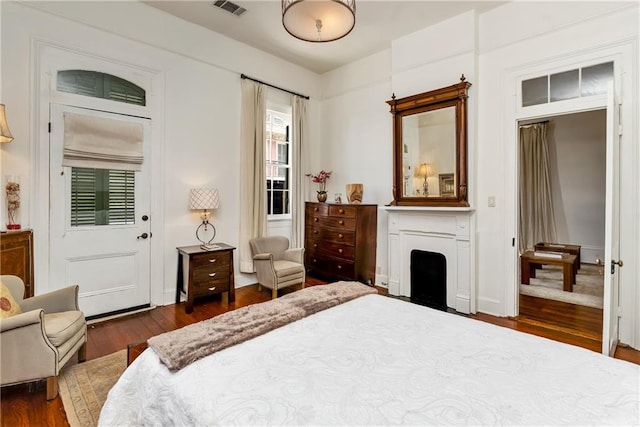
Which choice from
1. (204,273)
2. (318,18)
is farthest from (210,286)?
(318,18)

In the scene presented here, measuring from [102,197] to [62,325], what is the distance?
1629 mm

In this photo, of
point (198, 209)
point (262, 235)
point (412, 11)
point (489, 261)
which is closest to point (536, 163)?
point (489, 261)

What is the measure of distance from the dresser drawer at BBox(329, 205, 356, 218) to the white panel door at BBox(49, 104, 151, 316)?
2.48 metres

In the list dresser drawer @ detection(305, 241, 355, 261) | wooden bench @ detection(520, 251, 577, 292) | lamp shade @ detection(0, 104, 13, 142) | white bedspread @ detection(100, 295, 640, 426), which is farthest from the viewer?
dresser drawer @ detection(305, 241, 355, 261)

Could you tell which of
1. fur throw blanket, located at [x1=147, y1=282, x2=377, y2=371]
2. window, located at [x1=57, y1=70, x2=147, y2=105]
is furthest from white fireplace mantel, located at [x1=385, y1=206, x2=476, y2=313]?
window, located at [x1=57, y1=70, x2=147, y2=105]

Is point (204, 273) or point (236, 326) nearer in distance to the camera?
point (236, 326)

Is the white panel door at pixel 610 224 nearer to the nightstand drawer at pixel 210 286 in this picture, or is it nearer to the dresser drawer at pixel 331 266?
the dresser drawer at pixel 331 266

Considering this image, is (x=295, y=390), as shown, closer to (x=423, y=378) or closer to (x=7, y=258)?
(x=423, y=378)

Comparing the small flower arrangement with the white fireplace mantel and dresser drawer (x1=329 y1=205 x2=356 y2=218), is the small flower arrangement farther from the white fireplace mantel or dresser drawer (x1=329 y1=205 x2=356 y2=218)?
the white fireplace mantel

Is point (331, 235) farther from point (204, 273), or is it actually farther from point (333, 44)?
point (333, 44)

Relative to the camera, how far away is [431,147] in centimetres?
397

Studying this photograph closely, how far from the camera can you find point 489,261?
11.9 feet

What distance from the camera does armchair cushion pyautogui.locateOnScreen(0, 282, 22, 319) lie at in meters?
2.01

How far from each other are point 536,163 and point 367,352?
23.0 feet
